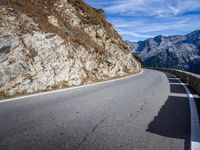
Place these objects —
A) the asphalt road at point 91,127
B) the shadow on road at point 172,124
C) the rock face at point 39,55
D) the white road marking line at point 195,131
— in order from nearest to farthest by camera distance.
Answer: the asphalt road at point 91,127
the white road marking line at point 195,131
the shadow on road at point 172,124
the rock face at point 39,55

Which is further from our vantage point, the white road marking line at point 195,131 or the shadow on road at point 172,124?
the shadow on road at point 172,124


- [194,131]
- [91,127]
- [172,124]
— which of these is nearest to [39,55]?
[91,127]

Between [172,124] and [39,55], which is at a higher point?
[39,55]

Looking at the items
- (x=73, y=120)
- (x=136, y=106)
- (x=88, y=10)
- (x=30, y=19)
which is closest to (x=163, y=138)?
(x=73, y=120)

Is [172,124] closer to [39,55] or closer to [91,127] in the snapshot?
[91,127]

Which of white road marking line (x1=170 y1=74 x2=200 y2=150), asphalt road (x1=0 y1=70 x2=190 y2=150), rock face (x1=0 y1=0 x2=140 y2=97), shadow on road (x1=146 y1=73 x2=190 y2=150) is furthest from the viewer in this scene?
rock face (x1=0 y1=0 x2=140 y2=97)

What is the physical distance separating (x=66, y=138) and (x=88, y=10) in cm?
3613

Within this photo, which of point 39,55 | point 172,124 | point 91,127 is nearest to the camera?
point 91,127

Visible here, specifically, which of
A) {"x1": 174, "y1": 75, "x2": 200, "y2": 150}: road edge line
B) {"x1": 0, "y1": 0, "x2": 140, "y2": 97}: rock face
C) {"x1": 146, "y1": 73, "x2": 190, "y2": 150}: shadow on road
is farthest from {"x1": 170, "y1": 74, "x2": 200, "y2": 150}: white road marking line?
{"x1": 0, "y1": 0, "x2": 140, "y2": 97}: rock face

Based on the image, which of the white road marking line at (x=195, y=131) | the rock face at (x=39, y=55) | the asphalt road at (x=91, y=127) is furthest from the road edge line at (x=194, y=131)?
the rock face at (x=39, y=55)

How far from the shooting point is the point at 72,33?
2959 cm

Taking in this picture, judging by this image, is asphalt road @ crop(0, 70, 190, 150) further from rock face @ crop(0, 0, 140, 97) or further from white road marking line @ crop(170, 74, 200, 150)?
rock face @ crop(0, 0, 140, 97)

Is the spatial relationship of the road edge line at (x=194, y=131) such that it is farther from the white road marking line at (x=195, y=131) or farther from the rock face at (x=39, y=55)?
the rock face at (x=39, y=55)

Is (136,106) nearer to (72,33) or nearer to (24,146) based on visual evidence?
(24,146)
